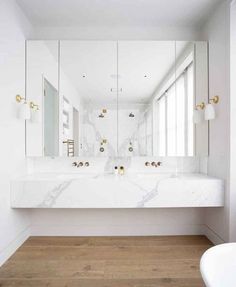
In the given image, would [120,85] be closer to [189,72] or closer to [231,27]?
[189,72]

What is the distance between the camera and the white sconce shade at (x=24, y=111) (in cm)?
237

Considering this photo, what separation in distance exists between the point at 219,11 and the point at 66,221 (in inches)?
115

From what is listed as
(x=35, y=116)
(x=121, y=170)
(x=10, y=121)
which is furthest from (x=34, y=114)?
Answer: (x=121, y=170)

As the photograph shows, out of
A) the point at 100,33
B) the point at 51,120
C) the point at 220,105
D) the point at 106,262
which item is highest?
the point at 100,33

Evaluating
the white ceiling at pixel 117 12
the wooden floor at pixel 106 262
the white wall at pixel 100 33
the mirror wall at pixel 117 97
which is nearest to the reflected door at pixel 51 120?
the mirror wall at pixel 117 97

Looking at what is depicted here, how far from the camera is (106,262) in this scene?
216 cm

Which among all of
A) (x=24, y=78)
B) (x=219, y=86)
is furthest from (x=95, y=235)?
(x=219, y=86)

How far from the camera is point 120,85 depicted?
274cm

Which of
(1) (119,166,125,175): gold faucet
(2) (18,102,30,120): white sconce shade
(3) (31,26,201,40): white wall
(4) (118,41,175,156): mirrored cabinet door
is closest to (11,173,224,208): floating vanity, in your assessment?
→ (1) (119,166,125,175): gold faucet

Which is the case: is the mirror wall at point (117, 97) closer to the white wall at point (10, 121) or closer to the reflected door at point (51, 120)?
the reflected door at point (51, 120)

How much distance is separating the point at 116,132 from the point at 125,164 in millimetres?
441

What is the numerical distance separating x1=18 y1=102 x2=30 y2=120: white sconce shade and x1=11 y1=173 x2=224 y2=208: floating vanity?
65 centimetres

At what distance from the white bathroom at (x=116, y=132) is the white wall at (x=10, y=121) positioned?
0.7 inches

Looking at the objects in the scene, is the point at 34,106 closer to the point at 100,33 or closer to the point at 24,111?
the point at 24,111
